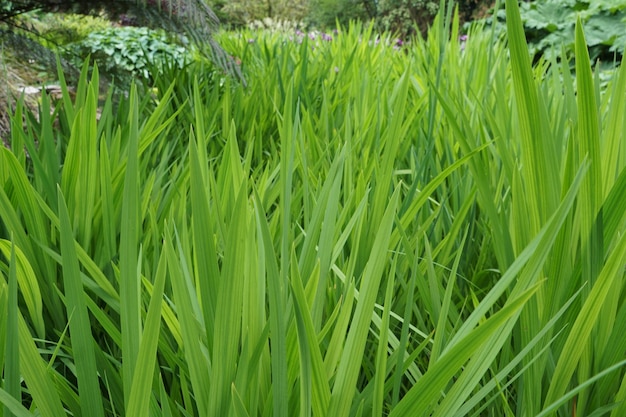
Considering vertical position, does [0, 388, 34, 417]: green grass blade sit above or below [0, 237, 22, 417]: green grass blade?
below

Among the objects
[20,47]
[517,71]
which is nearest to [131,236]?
[517,71]

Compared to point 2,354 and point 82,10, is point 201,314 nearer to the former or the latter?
point 2,354

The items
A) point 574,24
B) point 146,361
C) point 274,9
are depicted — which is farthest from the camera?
point 274,9

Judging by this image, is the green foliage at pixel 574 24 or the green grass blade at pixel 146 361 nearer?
the green grass blade at pixel 146 361

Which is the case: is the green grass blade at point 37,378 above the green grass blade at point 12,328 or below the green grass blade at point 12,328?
below

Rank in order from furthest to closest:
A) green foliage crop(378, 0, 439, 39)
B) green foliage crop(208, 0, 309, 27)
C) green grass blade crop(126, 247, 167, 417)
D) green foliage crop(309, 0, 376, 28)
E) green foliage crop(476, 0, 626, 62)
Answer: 1. green foliage crop(208, 0, 309, 27)
2. green foliage crop(309, 0, 376, 28)
3. green foliage crop(378, 0, 439, 39)
4. green foliage crop(476, 0, 626, 62)
5. green grass blade crop(126, 247, 167, 417)

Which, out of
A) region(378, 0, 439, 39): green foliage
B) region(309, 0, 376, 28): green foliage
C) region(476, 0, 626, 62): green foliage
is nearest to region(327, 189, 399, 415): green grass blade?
region(476, 0, 626, 62): green foliage

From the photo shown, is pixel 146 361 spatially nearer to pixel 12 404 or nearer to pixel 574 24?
pixel 12 404

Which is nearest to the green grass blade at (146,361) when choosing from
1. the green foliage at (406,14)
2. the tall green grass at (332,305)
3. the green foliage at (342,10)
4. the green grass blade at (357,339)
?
the tall green grass at (332,305)

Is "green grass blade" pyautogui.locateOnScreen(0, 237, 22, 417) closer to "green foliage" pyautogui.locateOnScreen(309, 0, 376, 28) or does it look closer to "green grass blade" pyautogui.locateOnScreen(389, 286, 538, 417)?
"green grass blade" pyautogui.locateOnScreen(389, 286, 538, 417)

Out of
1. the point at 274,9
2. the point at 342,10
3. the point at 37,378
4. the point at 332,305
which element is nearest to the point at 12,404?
the point at 37,378

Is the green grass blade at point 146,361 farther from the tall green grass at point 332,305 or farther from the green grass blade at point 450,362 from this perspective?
the green grass blade at point 450,362

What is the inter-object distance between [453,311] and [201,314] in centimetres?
26

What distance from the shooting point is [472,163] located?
22.2 inches
